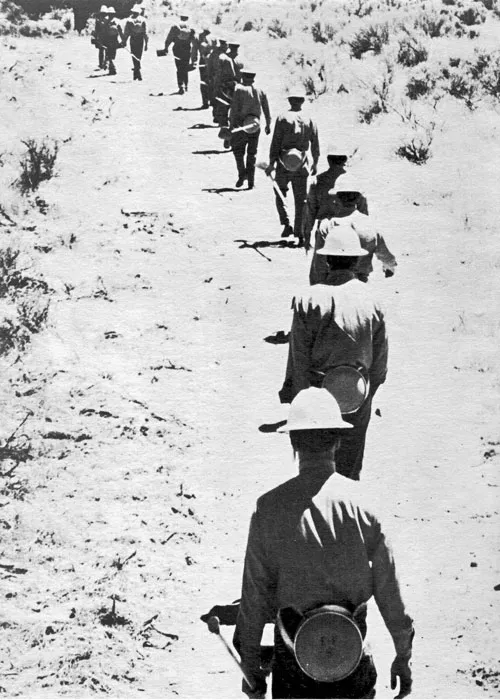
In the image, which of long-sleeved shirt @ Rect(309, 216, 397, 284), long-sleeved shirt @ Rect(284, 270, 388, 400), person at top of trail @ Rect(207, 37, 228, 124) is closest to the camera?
long-sleeved shirt @ Rect(284, 270, 388, 400)

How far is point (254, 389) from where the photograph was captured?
9.51 meters

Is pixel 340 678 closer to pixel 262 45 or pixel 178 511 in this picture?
pixel 178 511

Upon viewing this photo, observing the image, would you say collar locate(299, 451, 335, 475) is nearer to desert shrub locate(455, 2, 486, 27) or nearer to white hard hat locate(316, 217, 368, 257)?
white hard hat locate(316, 217, 368, 257)

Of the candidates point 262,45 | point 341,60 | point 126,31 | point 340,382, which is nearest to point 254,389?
point 340,382

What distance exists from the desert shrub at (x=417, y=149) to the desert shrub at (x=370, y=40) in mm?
7845

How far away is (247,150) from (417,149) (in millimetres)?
2827

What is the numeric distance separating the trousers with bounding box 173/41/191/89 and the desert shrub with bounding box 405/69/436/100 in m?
5.63

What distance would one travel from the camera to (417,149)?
53.9 ft

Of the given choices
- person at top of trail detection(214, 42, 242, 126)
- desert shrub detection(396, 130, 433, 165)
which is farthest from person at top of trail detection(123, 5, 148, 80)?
desert shrub detection(396, 130, 433, 165)

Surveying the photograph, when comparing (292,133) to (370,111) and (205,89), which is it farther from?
(205,89)

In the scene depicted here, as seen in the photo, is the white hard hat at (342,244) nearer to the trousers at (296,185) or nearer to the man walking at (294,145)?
the man walking at (294,145)

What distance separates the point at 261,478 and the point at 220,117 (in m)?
13.1

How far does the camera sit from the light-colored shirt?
12.3 metres

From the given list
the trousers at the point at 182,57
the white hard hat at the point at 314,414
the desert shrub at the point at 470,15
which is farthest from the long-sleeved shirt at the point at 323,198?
the desert shrub at the point at 470,15
